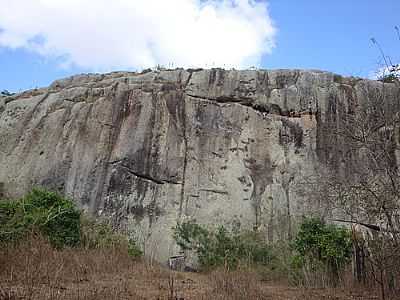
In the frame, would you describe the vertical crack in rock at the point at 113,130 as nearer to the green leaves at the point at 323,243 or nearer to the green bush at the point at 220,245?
Answer: the green bush at the point at 220,245

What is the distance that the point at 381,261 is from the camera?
7074 millimetres

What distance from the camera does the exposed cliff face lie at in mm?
14617

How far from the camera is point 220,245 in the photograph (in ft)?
41.9

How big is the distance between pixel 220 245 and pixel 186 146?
3835 mm

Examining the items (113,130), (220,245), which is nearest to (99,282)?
(220,245)

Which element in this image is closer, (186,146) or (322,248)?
(322,248)

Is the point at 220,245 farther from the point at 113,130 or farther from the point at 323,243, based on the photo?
the point at 113,130

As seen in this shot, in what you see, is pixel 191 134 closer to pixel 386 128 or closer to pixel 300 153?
pixel 300 153

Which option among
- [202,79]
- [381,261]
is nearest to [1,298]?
[381,261]

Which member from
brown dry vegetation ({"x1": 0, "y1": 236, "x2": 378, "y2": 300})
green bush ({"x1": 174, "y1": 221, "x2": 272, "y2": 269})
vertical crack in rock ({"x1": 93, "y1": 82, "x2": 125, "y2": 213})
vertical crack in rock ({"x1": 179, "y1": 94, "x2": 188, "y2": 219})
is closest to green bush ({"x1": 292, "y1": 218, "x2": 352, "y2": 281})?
brown dry vegetation ({"x1": 0, "y1": 236, "x2": 378, "y2": 300})

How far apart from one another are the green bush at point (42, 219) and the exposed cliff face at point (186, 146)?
9.55 feet

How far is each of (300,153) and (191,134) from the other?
11.8 feet

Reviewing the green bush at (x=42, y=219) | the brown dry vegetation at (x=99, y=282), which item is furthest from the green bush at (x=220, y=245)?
the green bush at (x=42, y=219)

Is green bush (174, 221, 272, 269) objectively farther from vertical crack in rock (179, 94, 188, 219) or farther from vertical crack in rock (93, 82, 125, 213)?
vertical crack in rock (93, 82, 125, 213)
